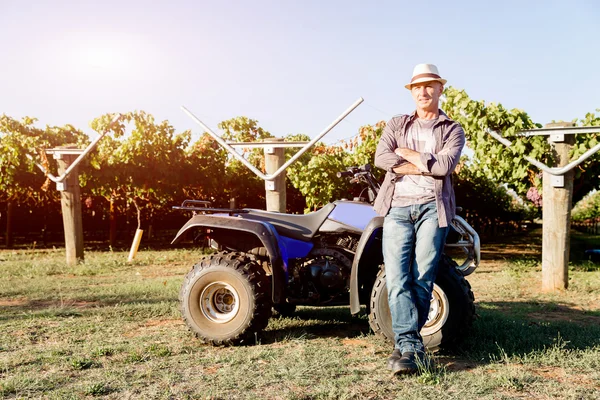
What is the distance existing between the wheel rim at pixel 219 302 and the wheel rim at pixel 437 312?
65.1 inches

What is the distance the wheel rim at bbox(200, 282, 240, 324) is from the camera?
5152 millimetres

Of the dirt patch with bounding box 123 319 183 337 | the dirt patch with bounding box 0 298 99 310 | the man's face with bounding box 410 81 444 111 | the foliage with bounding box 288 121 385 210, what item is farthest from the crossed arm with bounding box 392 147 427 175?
the foliage with bounding box 288 121 385 210

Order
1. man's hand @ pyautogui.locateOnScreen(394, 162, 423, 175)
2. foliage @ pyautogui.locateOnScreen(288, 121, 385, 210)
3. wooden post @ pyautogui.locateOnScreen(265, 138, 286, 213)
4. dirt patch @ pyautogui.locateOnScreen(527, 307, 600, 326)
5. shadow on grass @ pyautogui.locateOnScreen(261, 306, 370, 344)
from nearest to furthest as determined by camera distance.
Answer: man's hand @ pyautogui.locateOnScreen(394, 162, 423, 175), shadow on grass @ pyautogui.locateOnScreen(261, 306, 370, 344), dirt patch @ pyautogui.locateOnScreen(527, 307, 600, 326), wooden post @ pyautogui.locateOnScreen(265, 138, 286, 213), foliage @ pyautogui.locateOnScreen(288, 121, 385, 210)

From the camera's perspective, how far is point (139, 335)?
5391mm

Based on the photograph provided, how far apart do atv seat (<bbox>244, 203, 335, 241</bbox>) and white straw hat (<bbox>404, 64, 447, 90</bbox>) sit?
1.48 meters

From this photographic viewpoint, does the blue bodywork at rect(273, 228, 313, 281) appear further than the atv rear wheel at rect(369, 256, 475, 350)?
Yes

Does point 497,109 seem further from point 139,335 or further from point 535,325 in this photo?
point 139,335

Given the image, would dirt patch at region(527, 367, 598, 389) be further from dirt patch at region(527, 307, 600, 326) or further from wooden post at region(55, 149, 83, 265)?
wooden post at region(55, 149, 83, 265)

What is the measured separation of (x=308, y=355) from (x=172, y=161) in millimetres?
15193

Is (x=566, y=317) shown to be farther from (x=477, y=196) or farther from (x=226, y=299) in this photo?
(x=477, y=196)

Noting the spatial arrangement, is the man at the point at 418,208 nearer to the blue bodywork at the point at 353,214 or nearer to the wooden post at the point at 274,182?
the blue bodywork at the point at 353,214

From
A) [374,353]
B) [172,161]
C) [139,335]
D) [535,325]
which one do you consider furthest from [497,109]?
[172,161]

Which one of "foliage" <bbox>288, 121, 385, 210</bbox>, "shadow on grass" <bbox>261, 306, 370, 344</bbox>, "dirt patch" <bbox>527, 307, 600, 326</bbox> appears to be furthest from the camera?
"foliage" <bbox>288, 121, 385, 210</bbox>

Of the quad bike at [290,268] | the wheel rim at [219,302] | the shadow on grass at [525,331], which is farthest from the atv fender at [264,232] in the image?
the shadow on grass at [525,331]
